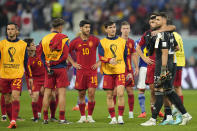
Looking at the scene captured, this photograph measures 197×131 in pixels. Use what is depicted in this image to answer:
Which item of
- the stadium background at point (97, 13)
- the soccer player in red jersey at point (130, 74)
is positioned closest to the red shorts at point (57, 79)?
the soccer player in red jersey at point (130, 74)

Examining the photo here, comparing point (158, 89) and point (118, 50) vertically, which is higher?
point (118, 50)

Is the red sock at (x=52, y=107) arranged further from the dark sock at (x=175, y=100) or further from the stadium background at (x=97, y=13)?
the stadium background at (x=97, y=13)

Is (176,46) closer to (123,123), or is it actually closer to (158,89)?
(158,89)

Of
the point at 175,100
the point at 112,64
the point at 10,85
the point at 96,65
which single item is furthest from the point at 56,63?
the point at 175,100

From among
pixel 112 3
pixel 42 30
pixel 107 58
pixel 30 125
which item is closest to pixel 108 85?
pixel 107 58

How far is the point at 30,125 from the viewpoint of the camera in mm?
10922

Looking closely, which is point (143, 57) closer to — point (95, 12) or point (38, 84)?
point (38, 84)

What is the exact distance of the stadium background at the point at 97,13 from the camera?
76.8 feet

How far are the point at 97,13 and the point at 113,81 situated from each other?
14.7 metres

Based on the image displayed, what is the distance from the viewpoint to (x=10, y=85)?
35.8 ft

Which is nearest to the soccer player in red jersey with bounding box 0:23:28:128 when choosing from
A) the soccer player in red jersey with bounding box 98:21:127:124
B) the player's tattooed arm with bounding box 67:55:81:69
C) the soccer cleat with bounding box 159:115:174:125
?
the player's tattooed arm with bounding box 67:55:81:69

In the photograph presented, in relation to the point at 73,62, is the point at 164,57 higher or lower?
higher

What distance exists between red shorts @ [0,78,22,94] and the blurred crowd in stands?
40.2 feet

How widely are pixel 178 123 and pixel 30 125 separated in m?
3.28
